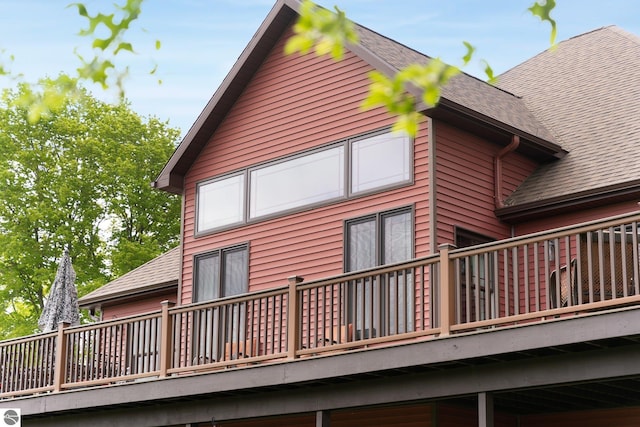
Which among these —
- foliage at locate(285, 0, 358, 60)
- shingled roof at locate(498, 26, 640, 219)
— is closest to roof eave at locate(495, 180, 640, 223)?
shingled roof at locate(498, 26, 640, 219)

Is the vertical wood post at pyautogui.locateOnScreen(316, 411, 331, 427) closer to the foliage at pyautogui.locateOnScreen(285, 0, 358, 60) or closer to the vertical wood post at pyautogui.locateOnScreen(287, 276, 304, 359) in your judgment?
the vertical wood post at pyautogui.locateOnScreen(287, 276, 304, 359)

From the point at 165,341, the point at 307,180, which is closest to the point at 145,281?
the point at 307,180

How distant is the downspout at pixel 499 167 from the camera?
49.7ft

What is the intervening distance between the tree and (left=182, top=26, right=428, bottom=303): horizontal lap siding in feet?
67.3

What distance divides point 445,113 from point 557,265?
4594mm

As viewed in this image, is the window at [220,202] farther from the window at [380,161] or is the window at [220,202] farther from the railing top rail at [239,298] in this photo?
→ the railing top rail at [239,298]

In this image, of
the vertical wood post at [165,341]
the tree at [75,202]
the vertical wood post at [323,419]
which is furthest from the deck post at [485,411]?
→ the tree at [75,202]

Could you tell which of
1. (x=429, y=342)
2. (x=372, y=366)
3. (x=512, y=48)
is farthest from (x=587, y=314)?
(x=512, y=48)

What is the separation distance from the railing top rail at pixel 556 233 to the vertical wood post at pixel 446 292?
3.9 inches

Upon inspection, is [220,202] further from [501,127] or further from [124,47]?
[124,47]

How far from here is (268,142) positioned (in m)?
16.7

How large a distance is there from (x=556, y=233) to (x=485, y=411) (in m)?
2.08

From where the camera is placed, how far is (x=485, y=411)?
35.7ft

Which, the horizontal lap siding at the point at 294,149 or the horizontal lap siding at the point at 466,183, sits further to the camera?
the horizontal lap siding at the point at 294,149
